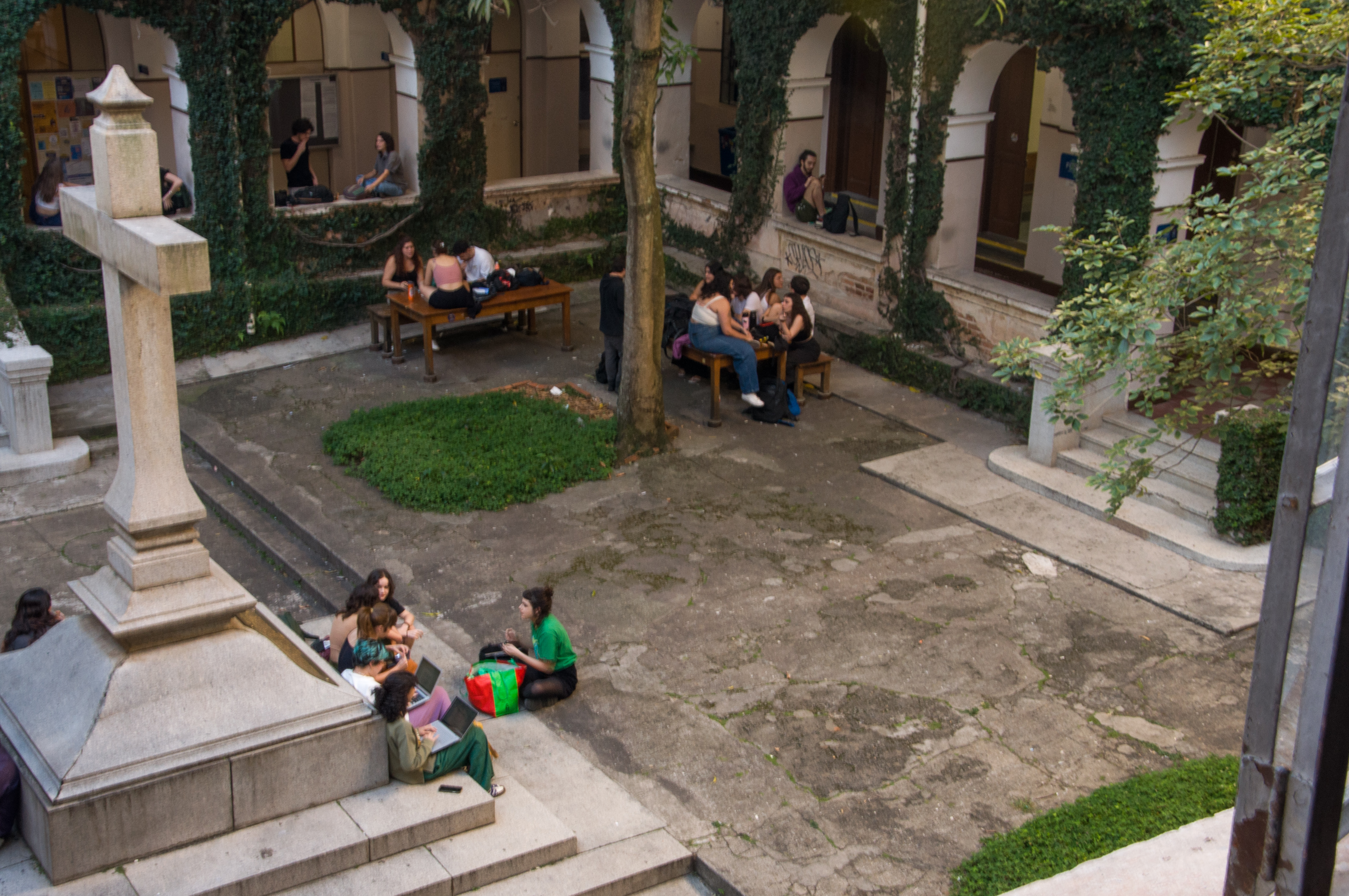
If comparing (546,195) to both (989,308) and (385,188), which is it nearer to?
(385,188)

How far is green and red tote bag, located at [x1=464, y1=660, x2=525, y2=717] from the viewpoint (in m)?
7.89

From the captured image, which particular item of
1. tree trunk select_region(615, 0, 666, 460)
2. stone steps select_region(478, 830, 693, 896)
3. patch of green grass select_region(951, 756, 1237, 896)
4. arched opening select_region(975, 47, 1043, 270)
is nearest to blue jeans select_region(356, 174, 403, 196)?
tree trunk select_region(615, 0, 666, 460)

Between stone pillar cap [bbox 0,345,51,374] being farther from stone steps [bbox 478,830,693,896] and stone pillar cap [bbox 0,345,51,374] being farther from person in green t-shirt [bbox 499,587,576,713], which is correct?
stone steps [bbox 478,830,693,896]

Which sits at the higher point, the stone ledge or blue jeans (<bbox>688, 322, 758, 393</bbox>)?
blue jeans (<bbox>688, 322, 758, 393</bbox>)

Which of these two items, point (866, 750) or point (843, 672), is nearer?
point (866, 750)

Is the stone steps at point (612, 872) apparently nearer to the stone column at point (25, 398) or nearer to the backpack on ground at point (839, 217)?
the stone column at point (25, 398)

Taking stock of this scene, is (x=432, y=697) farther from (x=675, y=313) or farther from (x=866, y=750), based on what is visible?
(x=675, y=313)

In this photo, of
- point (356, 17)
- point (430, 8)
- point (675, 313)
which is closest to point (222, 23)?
point (430, 8)

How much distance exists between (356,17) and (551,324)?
17.4ft

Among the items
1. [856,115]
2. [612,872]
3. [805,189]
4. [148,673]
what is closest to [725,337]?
[805,189]

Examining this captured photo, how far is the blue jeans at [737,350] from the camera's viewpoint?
40.8ft

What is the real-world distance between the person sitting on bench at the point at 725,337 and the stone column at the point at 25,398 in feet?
18.6

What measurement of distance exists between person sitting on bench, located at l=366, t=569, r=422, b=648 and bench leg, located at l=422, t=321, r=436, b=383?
577 centimetres

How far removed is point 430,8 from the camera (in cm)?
1453
